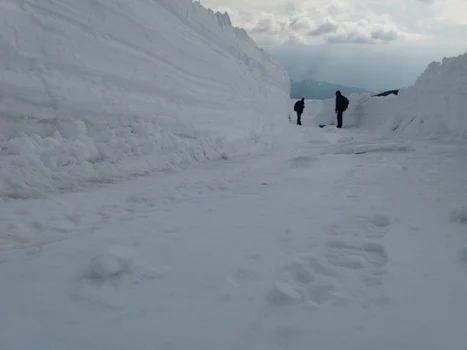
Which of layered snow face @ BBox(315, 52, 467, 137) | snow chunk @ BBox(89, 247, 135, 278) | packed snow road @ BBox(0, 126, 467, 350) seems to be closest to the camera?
packed snow road @ BBox(0, 126, 467, 350)

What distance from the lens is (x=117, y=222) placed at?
306 centimetres

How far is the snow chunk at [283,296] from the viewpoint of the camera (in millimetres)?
1919

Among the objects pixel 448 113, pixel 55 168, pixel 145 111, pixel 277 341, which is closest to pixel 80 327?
pixel 277 341

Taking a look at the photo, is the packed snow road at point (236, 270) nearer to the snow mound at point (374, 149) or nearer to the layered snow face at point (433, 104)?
the snow mound at point (374, 149)

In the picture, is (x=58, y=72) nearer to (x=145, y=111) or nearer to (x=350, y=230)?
(x=145, y=111)

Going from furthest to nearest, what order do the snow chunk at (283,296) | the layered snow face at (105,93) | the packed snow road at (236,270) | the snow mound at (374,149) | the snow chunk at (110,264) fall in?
the snow mound at (374,149), the layered snow face at (105,93), the snow chunk at (110,264), the snow chunk at (283,296), the packed snow road at (236,270)

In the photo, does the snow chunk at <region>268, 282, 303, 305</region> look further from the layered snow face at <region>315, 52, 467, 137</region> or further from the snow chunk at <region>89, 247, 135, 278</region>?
the layered snow face at <region>315, 52, 467, 137</region>

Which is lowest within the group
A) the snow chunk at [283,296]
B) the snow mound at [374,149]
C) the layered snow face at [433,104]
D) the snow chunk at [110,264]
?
the snow chunk at [283,296]

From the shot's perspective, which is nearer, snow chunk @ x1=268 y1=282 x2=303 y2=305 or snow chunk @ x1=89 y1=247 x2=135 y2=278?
snow chunk @ x1=268 y1=282 x2=303 y2=305

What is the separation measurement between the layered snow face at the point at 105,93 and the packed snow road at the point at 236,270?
60 cm

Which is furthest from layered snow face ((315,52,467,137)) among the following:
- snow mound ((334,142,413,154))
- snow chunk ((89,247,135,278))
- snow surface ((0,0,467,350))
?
snow chunk ((89,247,135,278))

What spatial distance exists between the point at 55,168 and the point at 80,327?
2.52 m

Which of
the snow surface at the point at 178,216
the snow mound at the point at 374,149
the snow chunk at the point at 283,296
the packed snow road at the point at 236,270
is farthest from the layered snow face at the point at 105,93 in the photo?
the snow chunk at the point at 283,296

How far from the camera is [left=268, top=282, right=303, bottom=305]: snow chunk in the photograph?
1919 mm
